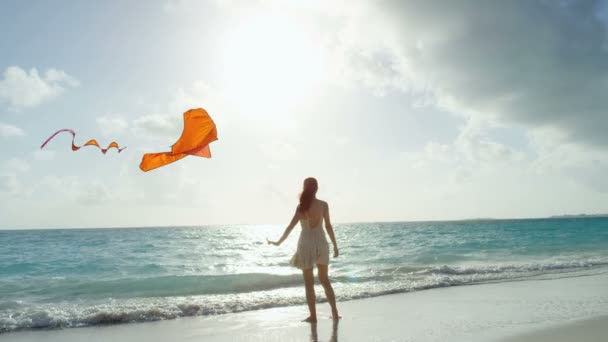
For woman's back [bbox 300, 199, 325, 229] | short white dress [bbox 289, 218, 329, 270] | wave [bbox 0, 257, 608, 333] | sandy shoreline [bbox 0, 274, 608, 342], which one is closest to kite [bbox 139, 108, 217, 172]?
woman's back [bbox 300, 199, 325, 229]

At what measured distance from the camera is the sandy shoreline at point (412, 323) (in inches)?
226

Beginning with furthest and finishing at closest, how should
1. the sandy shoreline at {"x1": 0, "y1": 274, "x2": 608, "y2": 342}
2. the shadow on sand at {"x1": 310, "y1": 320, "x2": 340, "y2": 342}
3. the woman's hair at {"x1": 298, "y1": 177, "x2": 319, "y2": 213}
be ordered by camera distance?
1. the woman's hair at {"x1": 298, "y1": 177, "x2": 319, "y2": 213}
2. the sandy shoreline at {"x1": 0, "y1": 274, "x2": 608, "y2": 342}
3. the shadow on sand at {"x1": 310, "y1": 320, "x2": 340, "y2": 342}

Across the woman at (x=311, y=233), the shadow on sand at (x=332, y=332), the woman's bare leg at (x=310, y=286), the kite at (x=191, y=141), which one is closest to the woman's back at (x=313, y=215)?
the woman at (x=311, y=233)

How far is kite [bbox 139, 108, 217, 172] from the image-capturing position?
254 inches

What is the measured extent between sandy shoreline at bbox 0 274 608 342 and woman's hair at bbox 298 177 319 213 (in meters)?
1.68

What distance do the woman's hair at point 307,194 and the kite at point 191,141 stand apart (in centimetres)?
150

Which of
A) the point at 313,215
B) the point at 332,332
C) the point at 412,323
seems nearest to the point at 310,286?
the point at 332,332

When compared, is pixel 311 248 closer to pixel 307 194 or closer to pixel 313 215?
pixel 313 215

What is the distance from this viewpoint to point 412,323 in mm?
6488

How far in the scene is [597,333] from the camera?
552 cm

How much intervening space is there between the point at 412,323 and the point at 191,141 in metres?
4.19

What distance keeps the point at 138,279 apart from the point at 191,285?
2.76m

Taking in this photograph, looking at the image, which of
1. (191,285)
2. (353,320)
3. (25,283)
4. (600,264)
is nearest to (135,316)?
(353,320)

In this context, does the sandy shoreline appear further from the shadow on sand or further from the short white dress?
the short white dress
